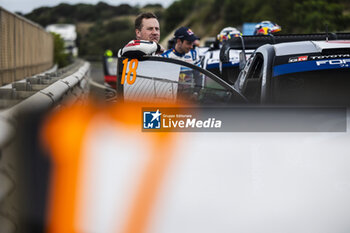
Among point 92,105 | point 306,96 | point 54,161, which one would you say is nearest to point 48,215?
point 54,161

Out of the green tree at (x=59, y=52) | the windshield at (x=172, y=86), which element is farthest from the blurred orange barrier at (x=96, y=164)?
the green tree at (x=59, y=52)

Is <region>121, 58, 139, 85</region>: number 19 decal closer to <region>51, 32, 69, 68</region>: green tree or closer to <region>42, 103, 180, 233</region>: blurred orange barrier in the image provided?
<region>42, 103, 180, 233</region>: blurred orange barrier

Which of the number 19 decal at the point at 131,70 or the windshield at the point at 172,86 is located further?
the number 19 decal at the point at 131,70

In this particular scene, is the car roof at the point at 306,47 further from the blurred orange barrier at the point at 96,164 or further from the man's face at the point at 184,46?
the man's face at the point at 184,46

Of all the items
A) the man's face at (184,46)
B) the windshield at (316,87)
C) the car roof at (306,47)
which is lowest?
the windshield at (316,87)

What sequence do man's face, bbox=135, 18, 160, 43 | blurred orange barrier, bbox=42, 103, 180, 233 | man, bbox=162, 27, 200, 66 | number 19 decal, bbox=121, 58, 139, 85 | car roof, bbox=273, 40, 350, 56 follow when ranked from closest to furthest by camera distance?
blurred orange barrier, bbox=42, 103, 180, 233, number 19 decal, bbox=121, 58, 139, 85, car roof, bbox=273, 40, 350, 56, man's face, bbox=135, 18, 160, 43, man, bbox=162, 27, 200, 66

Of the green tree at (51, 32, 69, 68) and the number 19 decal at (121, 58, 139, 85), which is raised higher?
the green tree at (51, 32, 69, 68)


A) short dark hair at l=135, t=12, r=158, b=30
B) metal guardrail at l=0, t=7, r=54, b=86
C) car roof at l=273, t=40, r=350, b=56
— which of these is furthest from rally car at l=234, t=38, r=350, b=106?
metal guardrail at l=0, t=7, r=54, b=86

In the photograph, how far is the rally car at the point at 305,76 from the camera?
3.85 m

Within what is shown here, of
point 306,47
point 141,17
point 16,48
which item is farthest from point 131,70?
point 16,48

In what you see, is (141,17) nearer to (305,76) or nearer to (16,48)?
(305,76)

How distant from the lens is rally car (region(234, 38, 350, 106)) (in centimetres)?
385

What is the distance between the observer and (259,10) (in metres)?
69.2

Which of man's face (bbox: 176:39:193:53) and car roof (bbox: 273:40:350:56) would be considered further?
man's face (bbox: 176:39:193:53)
